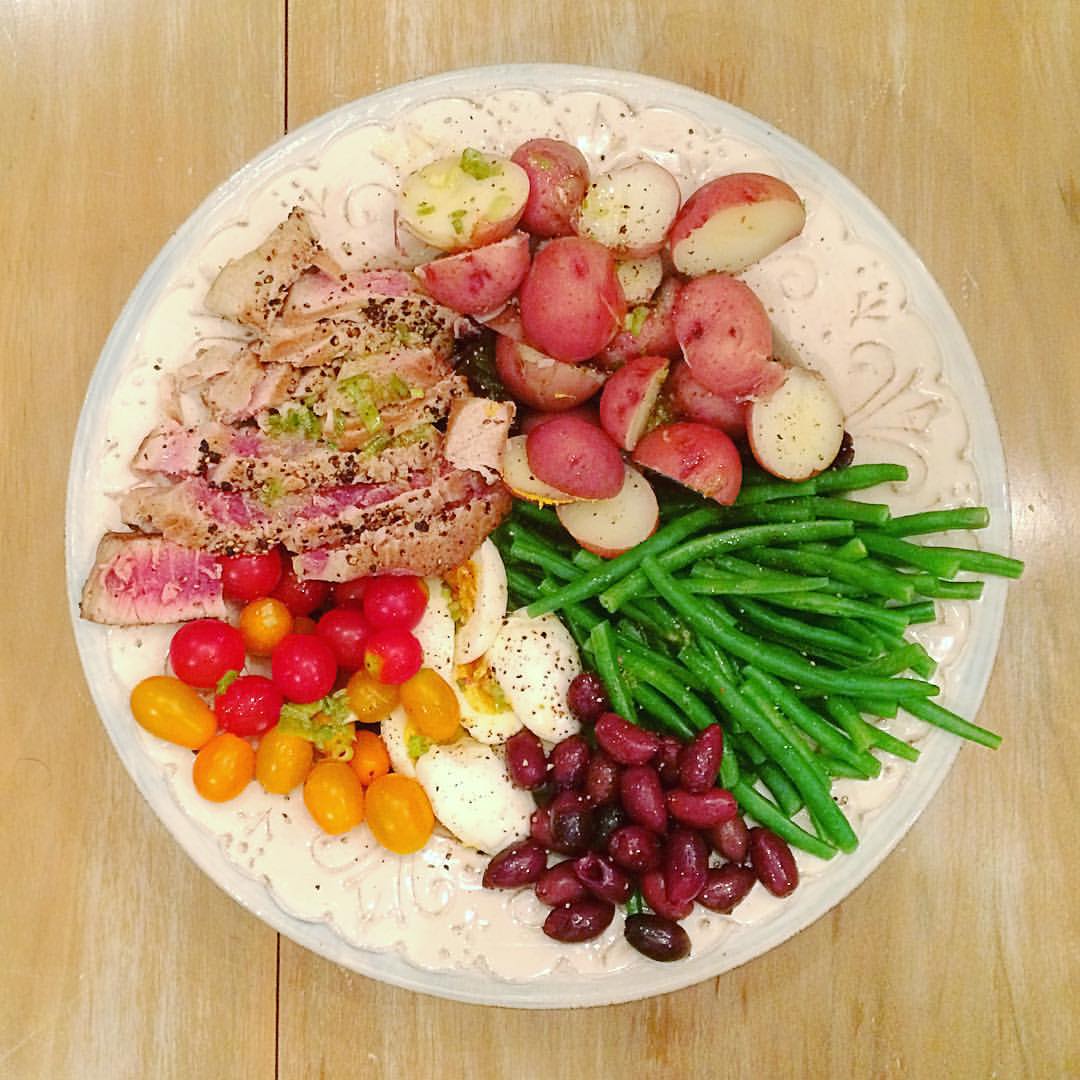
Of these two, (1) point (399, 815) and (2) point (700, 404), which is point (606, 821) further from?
(2) point (700, 404)

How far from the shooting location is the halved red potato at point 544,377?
61.4 inches

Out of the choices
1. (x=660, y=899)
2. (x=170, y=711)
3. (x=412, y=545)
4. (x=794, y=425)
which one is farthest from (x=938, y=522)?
(x=170, y=711)

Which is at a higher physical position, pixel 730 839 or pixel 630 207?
pixel 630 207

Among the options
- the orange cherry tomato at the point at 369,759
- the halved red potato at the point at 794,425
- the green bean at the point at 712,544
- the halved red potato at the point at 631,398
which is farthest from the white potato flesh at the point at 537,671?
the halved red potato at the point at 794,425

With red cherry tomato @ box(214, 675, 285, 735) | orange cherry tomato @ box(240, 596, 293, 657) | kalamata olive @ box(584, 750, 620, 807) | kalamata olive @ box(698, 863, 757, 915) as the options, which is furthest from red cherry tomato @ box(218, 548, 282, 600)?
kalamata olive @ box(698, 863, 757, 915)

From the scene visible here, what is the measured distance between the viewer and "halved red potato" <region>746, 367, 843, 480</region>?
1518mm

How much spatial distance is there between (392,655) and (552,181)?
0.76m

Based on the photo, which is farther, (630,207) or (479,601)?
(479,601)

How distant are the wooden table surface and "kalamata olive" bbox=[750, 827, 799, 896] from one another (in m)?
0.34

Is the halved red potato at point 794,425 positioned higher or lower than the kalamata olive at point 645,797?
higher

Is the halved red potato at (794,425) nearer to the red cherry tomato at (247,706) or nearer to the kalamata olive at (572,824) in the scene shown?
the kalamata olive at (572,824)

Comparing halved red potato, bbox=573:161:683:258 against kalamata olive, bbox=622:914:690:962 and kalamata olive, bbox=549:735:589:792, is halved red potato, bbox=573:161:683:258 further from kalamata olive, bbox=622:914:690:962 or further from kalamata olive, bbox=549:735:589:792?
kalamata olive, bbox=622:914:690:962

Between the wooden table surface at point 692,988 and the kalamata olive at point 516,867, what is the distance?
0.41m

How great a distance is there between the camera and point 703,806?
1486mm
